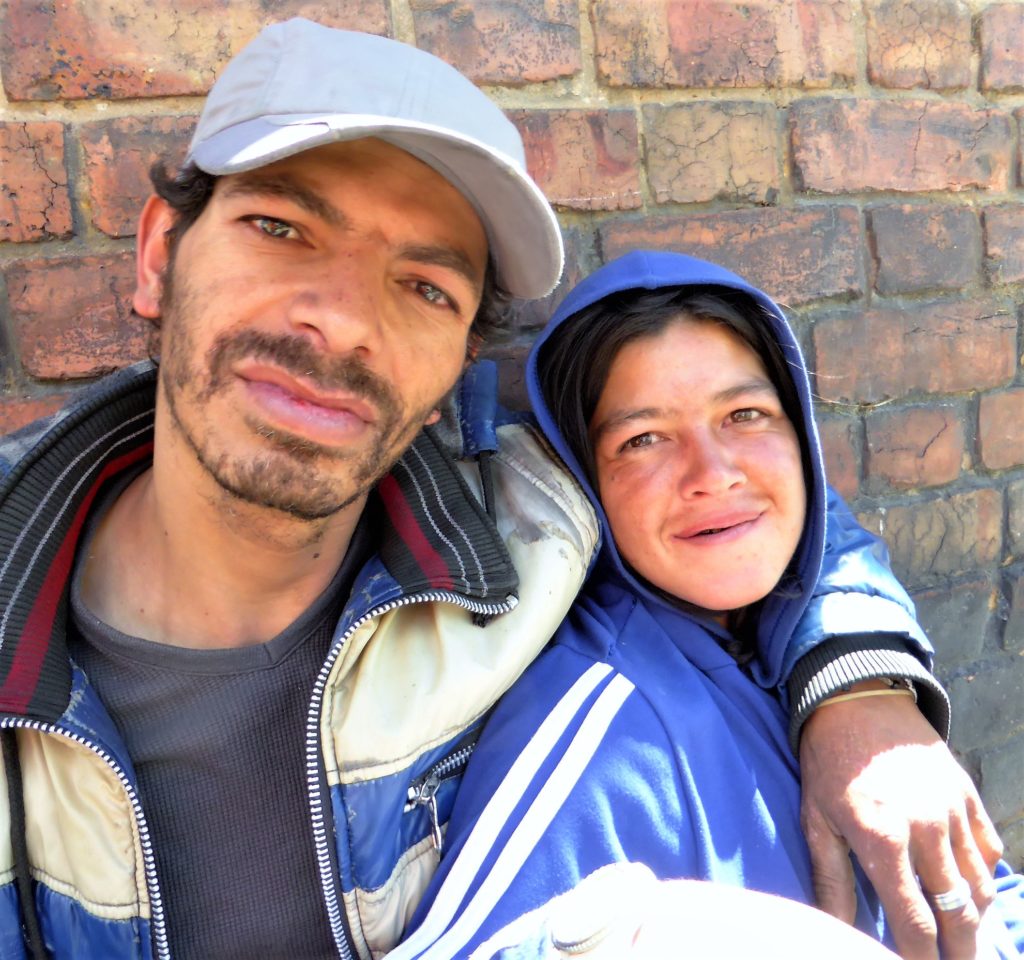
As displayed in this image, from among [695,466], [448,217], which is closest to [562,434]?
[695,466]

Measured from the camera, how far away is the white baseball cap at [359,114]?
90cm

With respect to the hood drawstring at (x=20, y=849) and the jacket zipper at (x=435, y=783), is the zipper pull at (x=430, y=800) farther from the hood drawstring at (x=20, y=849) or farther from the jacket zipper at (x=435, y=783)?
the hood drawstring at (x=20, y=849)

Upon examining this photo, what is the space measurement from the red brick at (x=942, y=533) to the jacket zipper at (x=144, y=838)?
1.10 meters

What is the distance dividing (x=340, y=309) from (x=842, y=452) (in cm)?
87

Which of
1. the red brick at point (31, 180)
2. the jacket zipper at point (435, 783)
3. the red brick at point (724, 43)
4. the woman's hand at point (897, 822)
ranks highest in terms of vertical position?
the red brick at point (724, 43)

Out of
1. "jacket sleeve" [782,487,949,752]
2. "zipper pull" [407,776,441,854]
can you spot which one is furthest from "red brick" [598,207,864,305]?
"zipper pull" [407,776,441,854]

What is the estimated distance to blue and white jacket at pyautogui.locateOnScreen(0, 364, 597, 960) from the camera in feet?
3.12

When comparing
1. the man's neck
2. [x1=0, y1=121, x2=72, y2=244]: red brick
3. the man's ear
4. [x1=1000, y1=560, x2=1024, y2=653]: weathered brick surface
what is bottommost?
[x1=1000, y1=560, x2=1024, y2=653]: weathered brick surface

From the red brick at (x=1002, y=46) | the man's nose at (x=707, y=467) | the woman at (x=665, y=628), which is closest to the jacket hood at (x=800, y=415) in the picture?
the woman at (x=665, y=628)

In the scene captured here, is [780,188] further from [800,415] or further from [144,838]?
[144,838]

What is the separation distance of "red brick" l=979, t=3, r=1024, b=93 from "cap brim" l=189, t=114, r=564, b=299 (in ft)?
2.93

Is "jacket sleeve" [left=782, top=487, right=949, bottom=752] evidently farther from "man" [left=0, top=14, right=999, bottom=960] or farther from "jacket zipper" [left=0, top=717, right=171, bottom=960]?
"jacket zipper" [left=0, top=717, right=171, bottom=960]

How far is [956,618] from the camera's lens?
5.08 ft

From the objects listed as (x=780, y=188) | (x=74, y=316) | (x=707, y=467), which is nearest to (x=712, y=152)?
(x=780, y=188)
